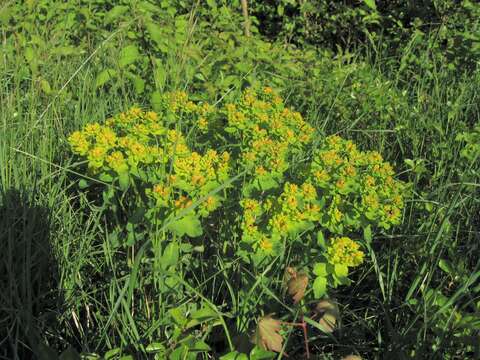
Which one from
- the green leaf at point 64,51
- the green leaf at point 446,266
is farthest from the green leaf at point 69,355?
the green leaf at point 64,51

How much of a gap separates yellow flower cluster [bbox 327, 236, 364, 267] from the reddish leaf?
0.96 ft

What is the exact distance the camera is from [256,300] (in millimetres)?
1869

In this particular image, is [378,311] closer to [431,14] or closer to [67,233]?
[67,233]

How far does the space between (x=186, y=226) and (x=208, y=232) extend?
31 centimetres

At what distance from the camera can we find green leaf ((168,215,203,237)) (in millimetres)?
1668

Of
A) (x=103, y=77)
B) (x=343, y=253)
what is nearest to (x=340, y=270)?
(x=343, y=253)

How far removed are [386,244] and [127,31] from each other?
175cm

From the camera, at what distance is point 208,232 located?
1.98m

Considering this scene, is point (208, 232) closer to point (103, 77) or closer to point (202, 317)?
point (202, 317)

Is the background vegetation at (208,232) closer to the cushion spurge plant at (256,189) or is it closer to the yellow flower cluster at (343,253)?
the cushion spurge plant at (256,189)

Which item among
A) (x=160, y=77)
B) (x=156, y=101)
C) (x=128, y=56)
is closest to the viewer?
(x=156, y=101)

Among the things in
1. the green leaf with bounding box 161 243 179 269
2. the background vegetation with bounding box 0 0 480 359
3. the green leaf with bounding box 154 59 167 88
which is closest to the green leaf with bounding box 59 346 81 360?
the background vegetation with bounding box 0 0 480 359

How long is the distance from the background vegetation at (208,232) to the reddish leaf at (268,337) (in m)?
0.11

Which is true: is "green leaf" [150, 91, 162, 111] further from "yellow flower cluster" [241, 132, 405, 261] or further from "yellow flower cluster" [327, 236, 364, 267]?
"yellow flower cluster" [327, 236, 364, 267]
